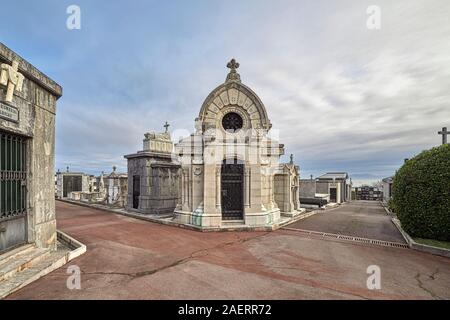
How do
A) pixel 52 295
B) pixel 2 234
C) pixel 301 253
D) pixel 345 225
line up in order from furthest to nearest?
pixel 345 225
pixel 301 253
pixel 2 234
pixel 52 295

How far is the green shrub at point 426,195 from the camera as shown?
842 centimetres

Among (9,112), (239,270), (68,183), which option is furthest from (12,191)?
(68,183)

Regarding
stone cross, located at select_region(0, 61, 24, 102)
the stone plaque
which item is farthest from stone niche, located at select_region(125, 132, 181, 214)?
stone cross, located at select_region(0, 61, 24, 102)

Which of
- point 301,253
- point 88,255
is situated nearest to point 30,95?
point 88,255

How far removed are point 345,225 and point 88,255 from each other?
12140 mm

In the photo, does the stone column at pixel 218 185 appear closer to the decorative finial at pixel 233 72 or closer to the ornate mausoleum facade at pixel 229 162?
the ornate mausoleum facade at pixel 229 162

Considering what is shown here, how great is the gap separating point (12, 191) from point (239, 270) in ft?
19.5

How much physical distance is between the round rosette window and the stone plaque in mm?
8284

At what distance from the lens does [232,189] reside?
39.4 ft

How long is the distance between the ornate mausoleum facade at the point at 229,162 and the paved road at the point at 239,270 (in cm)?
203

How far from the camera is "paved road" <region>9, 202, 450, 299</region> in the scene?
4785 millimetres

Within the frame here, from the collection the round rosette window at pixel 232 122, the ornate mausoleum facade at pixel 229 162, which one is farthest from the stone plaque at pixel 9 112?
the round rosette window at pixel 232 122
